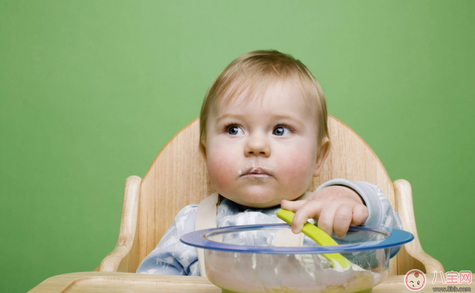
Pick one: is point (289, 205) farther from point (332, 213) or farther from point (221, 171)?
point (221, 171)

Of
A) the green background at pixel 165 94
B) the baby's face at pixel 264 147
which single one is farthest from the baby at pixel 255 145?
the green background at pixel 165 94

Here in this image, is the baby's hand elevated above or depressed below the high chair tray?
above

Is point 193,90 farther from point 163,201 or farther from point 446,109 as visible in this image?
point 446,109

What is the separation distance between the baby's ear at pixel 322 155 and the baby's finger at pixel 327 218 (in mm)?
379

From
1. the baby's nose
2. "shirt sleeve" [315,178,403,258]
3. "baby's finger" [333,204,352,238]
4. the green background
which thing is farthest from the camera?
the green background

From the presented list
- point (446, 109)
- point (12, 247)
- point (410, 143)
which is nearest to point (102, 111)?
point (12, 247)

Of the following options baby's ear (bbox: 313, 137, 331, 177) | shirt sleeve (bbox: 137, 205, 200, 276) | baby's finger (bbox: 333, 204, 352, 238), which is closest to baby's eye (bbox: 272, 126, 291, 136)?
baby's ear (bbox: 313, 137, 331, 177)

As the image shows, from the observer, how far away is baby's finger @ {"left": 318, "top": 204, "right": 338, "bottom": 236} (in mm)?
420

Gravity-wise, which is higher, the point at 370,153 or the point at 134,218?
the point at 370,153

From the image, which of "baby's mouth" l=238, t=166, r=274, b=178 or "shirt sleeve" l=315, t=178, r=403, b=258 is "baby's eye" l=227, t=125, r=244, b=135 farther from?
"shirt sleeve" l=315, t=178, r=403, b=258

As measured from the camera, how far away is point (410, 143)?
139cm

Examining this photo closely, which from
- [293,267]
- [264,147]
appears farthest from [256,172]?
[293,267]

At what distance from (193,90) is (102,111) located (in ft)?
0.94

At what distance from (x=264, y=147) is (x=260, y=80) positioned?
0.12 metres
